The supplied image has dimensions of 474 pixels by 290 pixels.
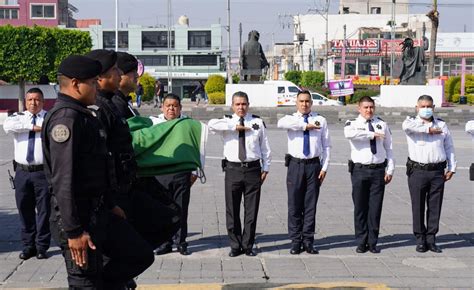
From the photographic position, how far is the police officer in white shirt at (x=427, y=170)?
859 cm

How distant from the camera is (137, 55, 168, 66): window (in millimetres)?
88125

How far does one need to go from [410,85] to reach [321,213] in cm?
2208

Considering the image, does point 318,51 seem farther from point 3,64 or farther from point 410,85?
point 410,85

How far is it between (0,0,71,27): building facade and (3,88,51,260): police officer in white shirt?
81.6m

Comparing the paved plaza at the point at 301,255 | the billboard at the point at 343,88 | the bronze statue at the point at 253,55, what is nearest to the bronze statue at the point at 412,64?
the bronze statue at the point at 253,55

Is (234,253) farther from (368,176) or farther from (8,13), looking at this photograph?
(8,13)

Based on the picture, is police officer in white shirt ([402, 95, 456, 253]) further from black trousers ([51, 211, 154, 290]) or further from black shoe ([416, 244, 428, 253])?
black trousers ([51, 211, 154, 290])

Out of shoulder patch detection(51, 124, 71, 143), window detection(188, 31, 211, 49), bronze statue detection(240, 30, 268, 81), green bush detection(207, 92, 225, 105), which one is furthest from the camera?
window detection(188, 31, 211, 49)

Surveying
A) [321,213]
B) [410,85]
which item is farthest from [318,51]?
[321,213]

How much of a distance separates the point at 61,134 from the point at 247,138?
4.25m

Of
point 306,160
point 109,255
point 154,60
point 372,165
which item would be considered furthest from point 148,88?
point 109,255

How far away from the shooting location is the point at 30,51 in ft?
148

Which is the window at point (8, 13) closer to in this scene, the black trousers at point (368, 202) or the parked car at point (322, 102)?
the parked car at point (322, 102)

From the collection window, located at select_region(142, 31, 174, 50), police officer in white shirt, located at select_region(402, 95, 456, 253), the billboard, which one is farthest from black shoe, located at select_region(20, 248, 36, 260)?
window, located at select_region(142, 31, 174, 50)
